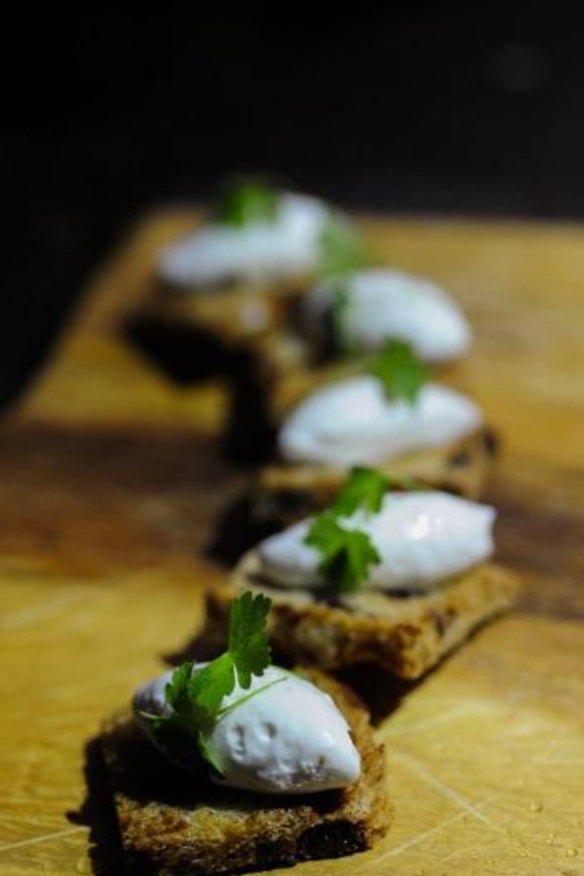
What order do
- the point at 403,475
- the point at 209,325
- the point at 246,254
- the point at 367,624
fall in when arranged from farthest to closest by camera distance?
1. the point at 246,254
2. the point at 209,325
3. the point at 403,475
4. the point at 367,624

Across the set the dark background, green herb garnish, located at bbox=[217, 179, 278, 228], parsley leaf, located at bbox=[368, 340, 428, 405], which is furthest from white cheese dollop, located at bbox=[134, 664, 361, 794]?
the dark background

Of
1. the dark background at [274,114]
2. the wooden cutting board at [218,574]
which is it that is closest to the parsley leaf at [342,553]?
the wooden cutting board at [218,574]

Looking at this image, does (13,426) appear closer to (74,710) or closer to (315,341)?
(315,341)

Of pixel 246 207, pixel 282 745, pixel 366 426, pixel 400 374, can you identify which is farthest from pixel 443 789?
pixel 246 207

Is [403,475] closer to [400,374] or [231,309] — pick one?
[400,374]

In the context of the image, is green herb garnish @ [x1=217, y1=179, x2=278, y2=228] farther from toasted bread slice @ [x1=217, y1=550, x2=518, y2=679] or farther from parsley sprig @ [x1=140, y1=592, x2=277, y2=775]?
parsley sprig @ [x1=140, y1=592, x2=277, y2=775]

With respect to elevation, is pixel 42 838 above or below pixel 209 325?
below
